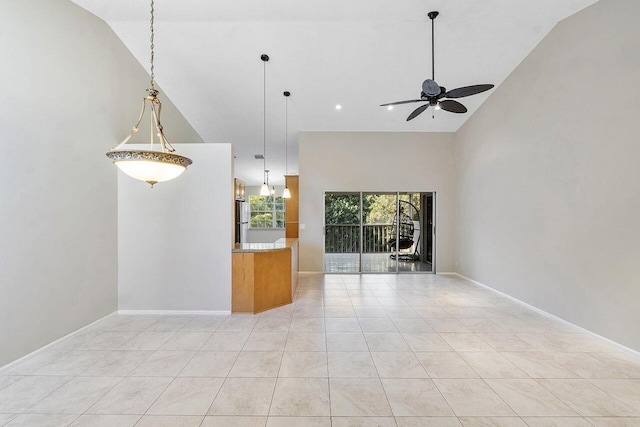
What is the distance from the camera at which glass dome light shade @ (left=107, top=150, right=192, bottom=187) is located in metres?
2.04

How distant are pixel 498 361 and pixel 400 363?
100cm

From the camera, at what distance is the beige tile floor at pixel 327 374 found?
201cm

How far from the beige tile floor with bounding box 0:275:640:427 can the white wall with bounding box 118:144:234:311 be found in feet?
1.73

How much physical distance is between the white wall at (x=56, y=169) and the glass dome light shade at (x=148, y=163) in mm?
1545

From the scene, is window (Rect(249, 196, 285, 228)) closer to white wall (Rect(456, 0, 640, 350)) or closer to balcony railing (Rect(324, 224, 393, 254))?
balcony railing (Rect(324, 224, 393, 254))

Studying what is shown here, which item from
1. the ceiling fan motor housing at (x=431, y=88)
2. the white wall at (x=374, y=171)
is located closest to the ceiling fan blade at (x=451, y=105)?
the ceiling fan motor housing at (x=431, y=88)

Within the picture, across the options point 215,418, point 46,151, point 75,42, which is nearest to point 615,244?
point 215,418

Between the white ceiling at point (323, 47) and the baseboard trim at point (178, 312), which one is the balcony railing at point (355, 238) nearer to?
the white ceiling at point (323, 47)

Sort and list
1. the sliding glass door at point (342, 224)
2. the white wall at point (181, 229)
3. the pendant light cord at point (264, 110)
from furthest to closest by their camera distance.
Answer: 1. the sliding glass door at point (342, 224)
2. the pendant light cord at point (264, 110)
3. the white wall at point (181, 229)

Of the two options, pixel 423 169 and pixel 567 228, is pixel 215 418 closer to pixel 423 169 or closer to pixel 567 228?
pixel 567 228

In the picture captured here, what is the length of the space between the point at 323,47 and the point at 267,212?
7.89m

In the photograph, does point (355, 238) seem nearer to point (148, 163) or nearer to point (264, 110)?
point (264, 110)

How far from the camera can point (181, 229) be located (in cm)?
400

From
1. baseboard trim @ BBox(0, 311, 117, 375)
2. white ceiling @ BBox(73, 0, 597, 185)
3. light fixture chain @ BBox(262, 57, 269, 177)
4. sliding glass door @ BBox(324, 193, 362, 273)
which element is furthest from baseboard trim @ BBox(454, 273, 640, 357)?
baseboard trim @ BBox(0, 311, 117, 375)
